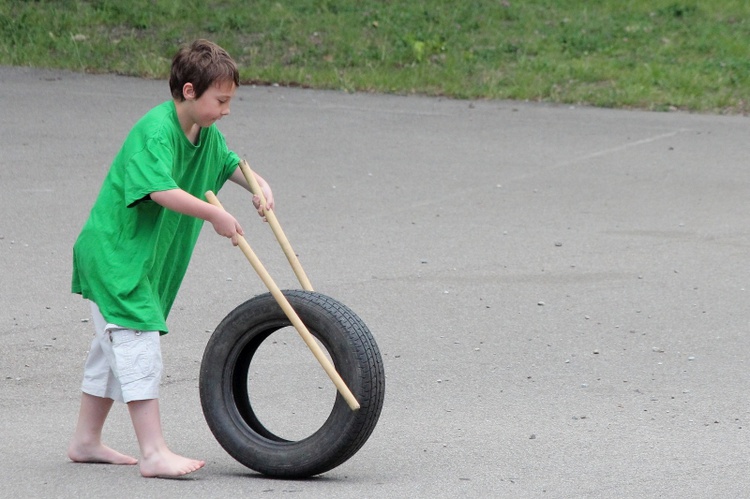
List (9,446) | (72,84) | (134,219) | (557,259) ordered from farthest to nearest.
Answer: (72,84) < (557,259) < (9,446) < (134,219)

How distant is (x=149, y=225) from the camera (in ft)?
14.1

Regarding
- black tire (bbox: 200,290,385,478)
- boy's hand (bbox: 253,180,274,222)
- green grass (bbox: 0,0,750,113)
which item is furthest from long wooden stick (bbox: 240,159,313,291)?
green grass (bbox: 0,0,750,113)

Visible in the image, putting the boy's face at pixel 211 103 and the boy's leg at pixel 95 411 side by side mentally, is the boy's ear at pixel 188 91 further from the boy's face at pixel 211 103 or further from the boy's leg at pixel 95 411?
the boy's leg at pixel 95 411

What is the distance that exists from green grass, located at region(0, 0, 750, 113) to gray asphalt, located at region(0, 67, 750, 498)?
774mm

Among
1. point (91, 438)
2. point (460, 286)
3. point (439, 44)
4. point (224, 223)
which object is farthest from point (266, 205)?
point (439, 44)

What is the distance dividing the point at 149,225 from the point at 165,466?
814 mm

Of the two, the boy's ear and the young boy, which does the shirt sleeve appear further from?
the boy's ear

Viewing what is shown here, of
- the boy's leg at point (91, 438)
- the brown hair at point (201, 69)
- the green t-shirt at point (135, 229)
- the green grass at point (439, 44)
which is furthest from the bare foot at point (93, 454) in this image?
the green grass at point (439, 44)

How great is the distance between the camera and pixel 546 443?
479cm

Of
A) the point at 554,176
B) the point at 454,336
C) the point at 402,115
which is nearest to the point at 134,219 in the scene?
the point at 454,336

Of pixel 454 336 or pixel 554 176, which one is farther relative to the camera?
pixel 554 176

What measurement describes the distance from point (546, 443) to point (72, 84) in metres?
10.1

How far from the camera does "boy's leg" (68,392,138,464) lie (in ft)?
14.8

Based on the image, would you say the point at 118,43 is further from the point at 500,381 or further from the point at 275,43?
the point at 500,381
